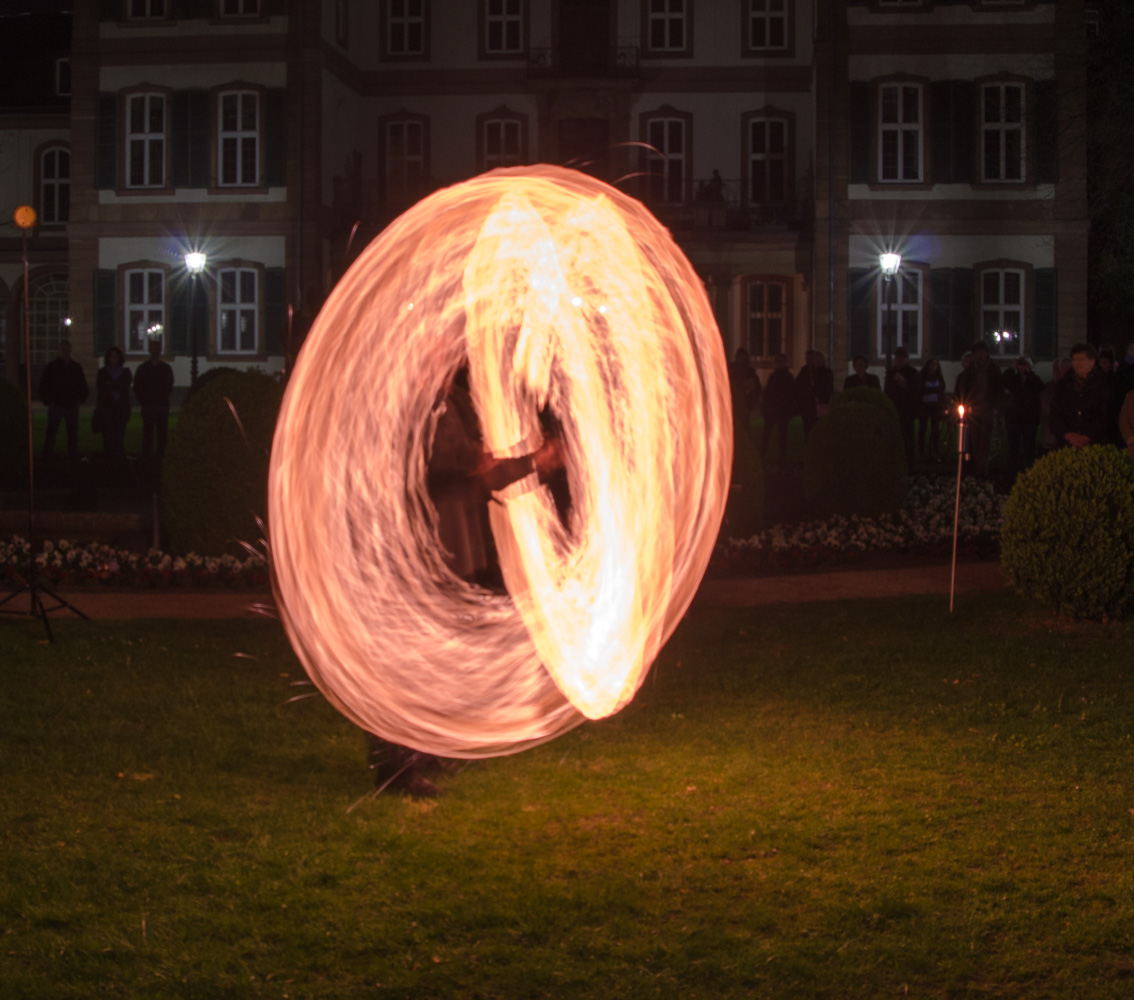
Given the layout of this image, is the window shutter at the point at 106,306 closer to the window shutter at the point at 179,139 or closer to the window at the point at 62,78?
the window shutter at the point at 179,139

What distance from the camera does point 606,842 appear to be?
16.6 ft

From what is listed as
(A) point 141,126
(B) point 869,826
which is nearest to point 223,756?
(B) point 869,826

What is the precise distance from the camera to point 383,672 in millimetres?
5902

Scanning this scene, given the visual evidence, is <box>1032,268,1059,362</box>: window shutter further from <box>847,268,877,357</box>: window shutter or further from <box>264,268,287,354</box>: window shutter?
<box>264,268,287,354</box>: window shutter

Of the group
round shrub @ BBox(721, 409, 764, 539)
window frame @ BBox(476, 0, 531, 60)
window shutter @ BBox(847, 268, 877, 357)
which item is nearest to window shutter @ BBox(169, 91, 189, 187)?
window frame @ BBox(476, 0, 531, 60)

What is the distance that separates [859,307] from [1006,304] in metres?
3.60

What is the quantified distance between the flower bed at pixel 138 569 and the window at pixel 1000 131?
26.6 meters

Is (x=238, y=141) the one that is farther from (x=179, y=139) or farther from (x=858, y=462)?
(x=858, y=462)

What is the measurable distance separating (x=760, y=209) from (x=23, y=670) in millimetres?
30059

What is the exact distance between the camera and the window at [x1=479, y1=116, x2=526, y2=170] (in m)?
36.3

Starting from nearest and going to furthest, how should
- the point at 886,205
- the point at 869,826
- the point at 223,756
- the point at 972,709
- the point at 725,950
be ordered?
1. the point at 725,950
2. the point at 869,826
3. the point at 223,756
4. the point at 972,709
5. the point at 886,205


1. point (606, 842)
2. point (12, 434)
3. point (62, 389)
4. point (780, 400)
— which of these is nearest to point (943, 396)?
point (780, 400)

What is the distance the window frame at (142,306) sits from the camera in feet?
113

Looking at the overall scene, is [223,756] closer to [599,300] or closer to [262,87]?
[599,300]
